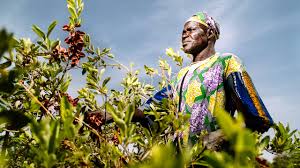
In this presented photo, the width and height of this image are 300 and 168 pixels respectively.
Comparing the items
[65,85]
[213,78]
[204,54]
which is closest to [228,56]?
[213,78]

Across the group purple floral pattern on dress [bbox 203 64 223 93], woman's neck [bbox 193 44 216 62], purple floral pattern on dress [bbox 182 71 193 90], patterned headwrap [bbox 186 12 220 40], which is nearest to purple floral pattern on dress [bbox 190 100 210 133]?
purple floral pattern on dress [bbox 203 64 223 93]

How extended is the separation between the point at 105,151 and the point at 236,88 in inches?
58.4

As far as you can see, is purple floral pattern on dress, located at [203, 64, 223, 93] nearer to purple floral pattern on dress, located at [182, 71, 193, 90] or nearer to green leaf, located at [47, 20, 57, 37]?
purple floral pattern on dress, located at [182, 71, 193, 90]

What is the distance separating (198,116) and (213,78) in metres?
0.34

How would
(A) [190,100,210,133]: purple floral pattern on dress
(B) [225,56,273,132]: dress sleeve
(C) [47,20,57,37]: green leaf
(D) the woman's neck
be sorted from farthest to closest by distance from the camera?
1. (D) the woman's neck
2. (A) [190,100,210,133]: purple floral pattern on dress
3. (B) [225,56,273,132]: dress sleeve
4. (C) [47,20,57,37]: green leaf

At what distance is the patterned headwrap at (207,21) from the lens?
3.61 m

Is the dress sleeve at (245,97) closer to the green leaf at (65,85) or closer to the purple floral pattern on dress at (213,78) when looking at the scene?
the purple floral pattern on dress at (213,78)

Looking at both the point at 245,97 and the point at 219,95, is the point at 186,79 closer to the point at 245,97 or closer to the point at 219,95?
the point at 219,95

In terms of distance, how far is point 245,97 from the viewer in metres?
2.65

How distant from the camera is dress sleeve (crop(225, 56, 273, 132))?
8.39 ft

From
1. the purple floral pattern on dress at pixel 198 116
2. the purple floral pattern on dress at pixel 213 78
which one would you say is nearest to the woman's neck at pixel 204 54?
the purple floral pattern on dress at pixel 213 78

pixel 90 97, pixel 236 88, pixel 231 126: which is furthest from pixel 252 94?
pixel 231 126

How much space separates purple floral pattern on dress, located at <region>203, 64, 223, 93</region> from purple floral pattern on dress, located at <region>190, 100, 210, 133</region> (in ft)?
0.45

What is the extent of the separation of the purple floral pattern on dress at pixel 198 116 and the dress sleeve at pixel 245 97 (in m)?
0.23
